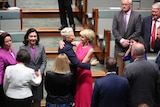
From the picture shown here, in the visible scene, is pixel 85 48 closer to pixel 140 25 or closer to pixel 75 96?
pixel 75 96

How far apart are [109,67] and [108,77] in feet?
0.21

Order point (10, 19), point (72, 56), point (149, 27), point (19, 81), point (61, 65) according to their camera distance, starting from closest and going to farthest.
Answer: point (19, 81) → point (61, 65) → point (72, 56) → point (149, 27) → point (10, 19)

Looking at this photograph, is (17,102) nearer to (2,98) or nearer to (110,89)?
(2,98)

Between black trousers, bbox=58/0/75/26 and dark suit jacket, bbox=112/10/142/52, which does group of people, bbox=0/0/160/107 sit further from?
black trousers, bbox=58/0/75/26

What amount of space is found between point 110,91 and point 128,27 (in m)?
1.13

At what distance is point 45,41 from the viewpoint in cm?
454

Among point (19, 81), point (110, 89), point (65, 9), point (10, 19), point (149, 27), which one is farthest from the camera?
point (65, 9)

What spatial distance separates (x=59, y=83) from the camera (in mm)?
2883

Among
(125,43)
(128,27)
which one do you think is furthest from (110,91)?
(128,27)

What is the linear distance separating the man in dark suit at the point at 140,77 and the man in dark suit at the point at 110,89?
107 mm

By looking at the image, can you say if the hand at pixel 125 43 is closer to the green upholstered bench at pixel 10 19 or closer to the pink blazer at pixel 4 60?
the pink blazer at pixel 4 60

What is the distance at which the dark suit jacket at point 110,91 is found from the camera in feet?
8.48

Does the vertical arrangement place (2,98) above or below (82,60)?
below

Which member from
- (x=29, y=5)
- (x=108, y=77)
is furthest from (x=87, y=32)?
(x=29, y=5)
